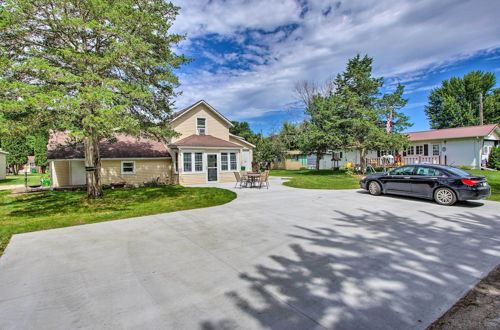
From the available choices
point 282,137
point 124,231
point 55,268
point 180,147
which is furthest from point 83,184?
point 282,137

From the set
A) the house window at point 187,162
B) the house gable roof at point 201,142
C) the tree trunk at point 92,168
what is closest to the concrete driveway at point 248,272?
the tree trunk at point 92,168

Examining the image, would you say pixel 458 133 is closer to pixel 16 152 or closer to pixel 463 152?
pixel 463 152

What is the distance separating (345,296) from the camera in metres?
2.97

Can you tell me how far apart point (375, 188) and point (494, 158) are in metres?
18.9

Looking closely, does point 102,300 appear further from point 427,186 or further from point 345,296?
point 427,186

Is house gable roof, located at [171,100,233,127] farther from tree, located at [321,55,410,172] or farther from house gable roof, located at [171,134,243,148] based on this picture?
tree, located at [321,55,410,172]

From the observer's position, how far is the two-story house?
55.0 feet

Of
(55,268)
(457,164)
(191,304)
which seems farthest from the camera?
(457,164)

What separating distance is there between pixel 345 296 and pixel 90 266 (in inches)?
160

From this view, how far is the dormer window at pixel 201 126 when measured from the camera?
64.7 ft

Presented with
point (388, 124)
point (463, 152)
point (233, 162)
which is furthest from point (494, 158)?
point (233, 162)

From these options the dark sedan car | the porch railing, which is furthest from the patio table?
the porch railing

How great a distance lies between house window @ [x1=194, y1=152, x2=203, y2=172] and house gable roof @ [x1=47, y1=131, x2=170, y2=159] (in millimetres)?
2844

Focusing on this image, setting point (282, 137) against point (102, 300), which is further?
point (282, 137)
